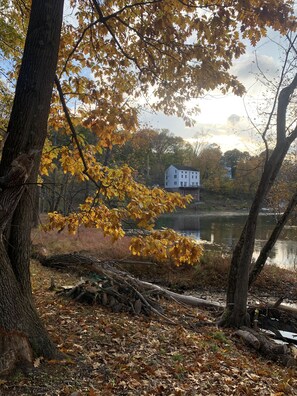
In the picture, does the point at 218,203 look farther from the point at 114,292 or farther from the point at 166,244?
the point at 166,244

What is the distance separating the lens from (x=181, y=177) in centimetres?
9469

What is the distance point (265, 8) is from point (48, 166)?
396 centimetres

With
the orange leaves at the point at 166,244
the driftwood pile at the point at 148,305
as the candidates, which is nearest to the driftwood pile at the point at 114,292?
the driftwood pile at the point at 148,305

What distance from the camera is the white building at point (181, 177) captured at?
3718 inches

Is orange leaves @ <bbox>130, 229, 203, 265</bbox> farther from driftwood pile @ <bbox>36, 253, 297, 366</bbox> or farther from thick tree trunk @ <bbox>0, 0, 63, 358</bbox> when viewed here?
driftwood pile @ <bbox>36, 253, 297, 366</bbox>

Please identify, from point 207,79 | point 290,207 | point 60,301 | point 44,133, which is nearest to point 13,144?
point 44,133

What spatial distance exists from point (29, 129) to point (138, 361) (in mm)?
3310

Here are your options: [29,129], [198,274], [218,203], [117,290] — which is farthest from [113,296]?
[218,203]

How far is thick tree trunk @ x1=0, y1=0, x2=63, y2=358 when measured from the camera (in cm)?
351

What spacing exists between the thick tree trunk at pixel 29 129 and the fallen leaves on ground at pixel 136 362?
446mm

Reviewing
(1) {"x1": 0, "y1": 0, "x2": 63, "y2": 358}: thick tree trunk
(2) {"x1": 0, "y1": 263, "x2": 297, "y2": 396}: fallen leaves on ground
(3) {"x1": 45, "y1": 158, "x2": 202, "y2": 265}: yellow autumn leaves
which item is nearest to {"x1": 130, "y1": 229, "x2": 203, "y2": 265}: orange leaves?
(3) {"x1": 45, "y1": 158, "x2": 202, "y2": 265}: yellow autumn leaves

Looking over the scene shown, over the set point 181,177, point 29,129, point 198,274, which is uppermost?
point 181,177

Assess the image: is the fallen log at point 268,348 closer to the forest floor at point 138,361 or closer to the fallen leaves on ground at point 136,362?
the forest floor at point 138,361

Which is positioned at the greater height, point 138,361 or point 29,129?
point 29,129
